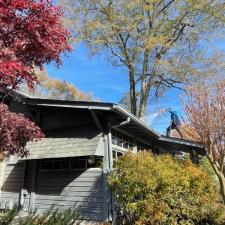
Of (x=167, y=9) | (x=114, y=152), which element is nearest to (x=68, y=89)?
(x=167, y=9)

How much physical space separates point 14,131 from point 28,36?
7.65 ft

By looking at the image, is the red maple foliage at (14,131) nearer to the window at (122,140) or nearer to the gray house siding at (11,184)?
the window at (122,140)

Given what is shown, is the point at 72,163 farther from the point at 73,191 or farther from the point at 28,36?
the point at 28,36

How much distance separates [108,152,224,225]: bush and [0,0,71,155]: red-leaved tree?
325 centimetres

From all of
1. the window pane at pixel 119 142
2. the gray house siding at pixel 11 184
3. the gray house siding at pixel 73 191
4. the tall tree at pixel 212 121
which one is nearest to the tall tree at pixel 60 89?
the gray house siding at pixel 11 184

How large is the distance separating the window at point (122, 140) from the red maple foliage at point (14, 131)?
11.4 feet

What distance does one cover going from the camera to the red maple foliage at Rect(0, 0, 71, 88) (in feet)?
16.0

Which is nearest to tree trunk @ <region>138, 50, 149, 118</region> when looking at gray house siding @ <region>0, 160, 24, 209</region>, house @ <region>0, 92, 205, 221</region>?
house @ <region>0, 92, 205, 221</region>

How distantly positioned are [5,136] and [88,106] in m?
2.84

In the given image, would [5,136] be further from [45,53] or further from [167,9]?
[167,9]

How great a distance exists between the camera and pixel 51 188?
10.2 meters

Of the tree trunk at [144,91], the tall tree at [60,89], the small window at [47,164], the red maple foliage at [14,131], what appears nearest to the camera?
the red maple foliage at [14,131]

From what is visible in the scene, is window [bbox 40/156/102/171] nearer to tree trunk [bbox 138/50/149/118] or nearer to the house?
the house

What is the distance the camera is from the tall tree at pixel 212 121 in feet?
31.7
